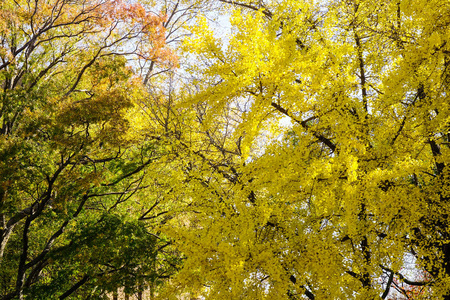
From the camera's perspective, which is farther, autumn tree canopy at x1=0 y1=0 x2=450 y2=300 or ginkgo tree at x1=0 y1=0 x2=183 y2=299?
ginkgo tree at x1=0 y1=0 x2=183 y2=299

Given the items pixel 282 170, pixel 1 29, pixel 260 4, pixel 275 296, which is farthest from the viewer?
pixel 260 4

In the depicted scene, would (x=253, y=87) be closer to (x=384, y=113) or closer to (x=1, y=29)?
(x=384, y=113)

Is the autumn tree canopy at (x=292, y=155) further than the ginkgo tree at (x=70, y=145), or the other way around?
the ginkgo tree at (x=70, y=145)

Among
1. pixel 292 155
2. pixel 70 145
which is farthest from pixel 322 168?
pixel 70 145

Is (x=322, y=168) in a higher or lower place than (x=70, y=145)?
lower

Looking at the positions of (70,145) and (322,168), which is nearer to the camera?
(322,168)

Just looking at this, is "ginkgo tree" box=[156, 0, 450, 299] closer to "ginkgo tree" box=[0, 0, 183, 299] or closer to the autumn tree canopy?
the autumn tree canopy

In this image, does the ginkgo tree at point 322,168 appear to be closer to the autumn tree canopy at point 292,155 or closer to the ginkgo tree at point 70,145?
the autumn tree canopy at point 292,155

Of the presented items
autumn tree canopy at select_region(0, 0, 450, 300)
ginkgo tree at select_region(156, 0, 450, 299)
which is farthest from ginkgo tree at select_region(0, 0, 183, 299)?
ginkgo tree at select_region(156, 0, 450, 299)

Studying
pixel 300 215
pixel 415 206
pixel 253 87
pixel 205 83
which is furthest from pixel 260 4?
pixel 415 206

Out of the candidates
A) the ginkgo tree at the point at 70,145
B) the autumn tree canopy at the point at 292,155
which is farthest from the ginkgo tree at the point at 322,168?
the ginkgo tree at the point at 70,145

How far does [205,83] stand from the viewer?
569cm

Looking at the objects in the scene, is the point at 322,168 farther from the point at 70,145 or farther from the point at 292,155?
the point at 70,145

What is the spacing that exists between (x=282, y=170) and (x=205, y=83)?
198cm
